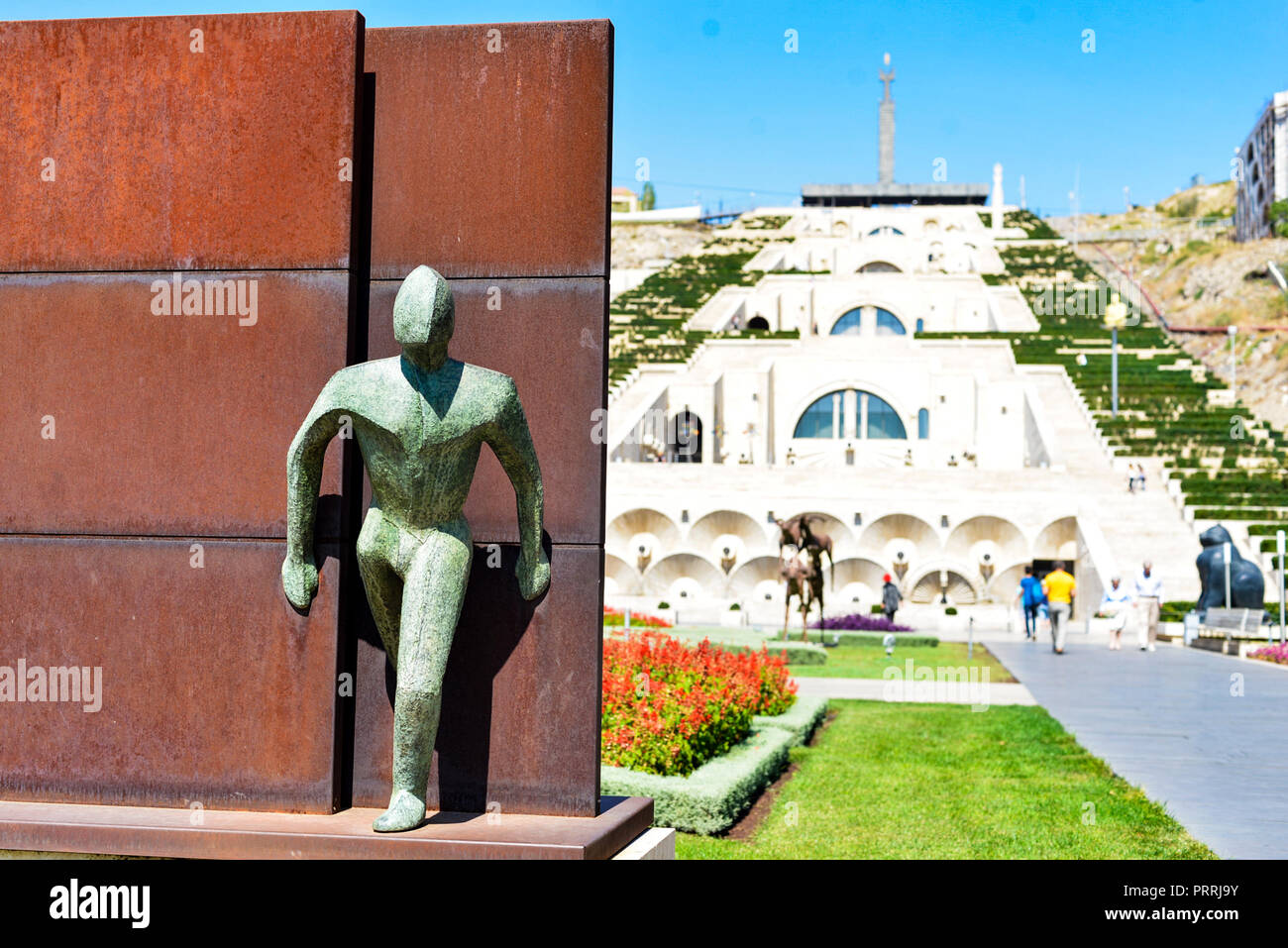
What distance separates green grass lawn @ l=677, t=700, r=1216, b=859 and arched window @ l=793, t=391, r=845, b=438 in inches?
1410

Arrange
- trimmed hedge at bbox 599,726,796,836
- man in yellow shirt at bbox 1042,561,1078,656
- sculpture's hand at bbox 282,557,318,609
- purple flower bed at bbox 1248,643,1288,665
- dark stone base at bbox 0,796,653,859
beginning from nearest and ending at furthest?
dark stone base at bbox 0,796,653,859
sculpture's hand at bbox 282,557,318,609
trimmed hedge at bbox 599,726,796,836
purple flower bed at bbox 1248,643,1288,665
man in yellow shirt at bbox 1042,561,1078,656

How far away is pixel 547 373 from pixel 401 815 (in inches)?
68.5

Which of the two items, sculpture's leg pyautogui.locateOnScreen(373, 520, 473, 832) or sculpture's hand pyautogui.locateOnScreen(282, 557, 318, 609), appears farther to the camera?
sculpture's hand pyautogui.locateOnScreen(282, 557, 318, 609)

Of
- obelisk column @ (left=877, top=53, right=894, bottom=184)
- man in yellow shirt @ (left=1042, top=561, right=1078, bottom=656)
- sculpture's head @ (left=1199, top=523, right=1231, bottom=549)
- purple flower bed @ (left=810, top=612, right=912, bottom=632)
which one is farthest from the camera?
obelisk column @ (left=877, top=53, right=894, bottom=184)

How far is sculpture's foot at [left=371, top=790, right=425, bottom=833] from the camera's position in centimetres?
429

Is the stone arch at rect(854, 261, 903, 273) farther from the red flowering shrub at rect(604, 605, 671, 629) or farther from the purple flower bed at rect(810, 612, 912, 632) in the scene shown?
the red flowering shrub at rect(604, 605, 671, 629)

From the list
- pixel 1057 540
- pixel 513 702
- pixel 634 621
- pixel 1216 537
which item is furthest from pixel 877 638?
pixel 513 702

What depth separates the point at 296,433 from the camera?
4.55 meters

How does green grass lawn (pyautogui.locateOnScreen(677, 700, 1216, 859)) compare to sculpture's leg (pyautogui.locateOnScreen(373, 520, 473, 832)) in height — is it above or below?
below

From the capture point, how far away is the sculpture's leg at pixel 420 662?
4.31 meters

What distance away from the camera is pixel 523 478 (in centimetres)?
452

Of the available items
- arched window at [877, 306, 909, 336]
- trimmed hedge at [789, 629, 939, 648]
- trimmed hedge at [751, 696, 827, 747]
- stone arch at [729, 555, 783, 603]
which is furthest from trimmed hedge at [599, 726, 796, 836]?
arched window at [877, 306, 909, 336]
